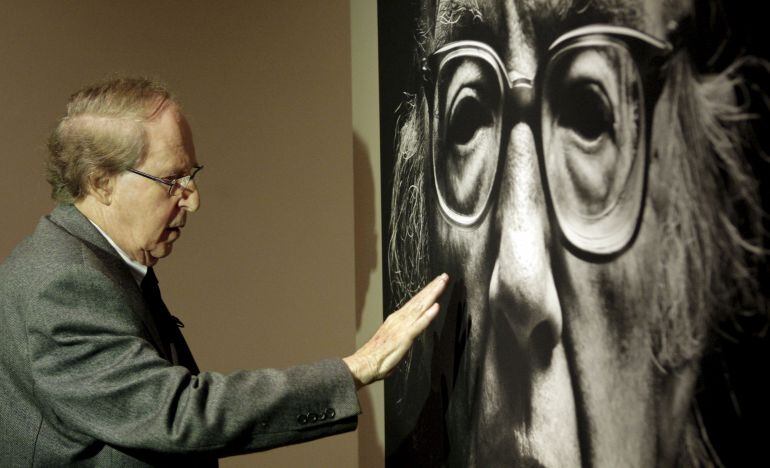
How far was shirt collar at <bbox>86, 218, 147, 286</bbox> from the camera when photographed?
180cm

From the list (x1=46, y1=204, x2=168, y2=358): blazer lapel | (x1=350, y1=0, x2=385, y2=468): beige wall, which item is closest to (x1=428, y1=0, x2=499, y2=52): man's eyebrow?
(x1=350, y1=0, x2=385, y2=468): beige wall

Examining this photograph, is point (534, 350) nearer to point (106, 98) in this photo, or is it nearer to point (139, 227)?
point (139, 227)

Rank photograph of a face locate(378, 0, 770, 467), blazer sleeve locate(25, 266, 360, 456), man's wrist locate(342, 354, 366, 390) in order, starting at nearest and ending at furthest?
photograph of a face locate(378, 0, 770, 467) < blazer sleeve locate(25, 266, 360, 456) < man's wrist locate(342, 354, 366, 390)

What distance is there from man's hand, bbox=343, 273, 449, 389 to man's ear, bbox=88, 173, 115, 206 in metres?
0.61

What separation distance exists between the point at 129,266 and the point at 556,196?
926mm

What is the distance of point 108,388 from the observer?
1541 millimetres

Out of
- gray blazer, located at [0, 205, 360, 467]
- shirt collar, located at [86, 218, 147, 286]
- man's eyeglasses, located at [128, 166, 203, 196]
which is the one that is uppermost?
man's eyeglasses, located at [128, 166, 203, 196]

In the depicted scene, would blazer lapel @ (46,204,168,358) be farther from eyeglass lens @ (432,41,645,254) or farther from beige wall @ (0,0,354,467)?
beige wall @ (0,0,354,467)

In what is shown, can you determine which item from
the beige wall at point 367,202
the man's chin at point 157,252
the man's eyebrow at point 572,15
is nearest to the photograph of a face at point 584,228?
the man's eyebrow at point 572,15

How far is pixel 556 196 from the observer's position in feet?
5.01

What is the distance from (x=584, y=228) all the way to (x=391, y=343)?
0.48m

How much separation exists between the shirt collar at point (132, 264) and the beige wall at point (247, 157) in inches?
33.2

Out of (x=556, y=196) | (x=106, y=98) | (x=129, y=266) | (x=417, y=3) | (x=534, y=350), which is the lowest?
(x=534, y=350)

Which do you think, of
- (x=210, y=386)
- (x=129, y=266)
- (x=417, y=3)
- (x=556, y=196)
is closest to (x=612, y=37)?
(x=556, y=196)
